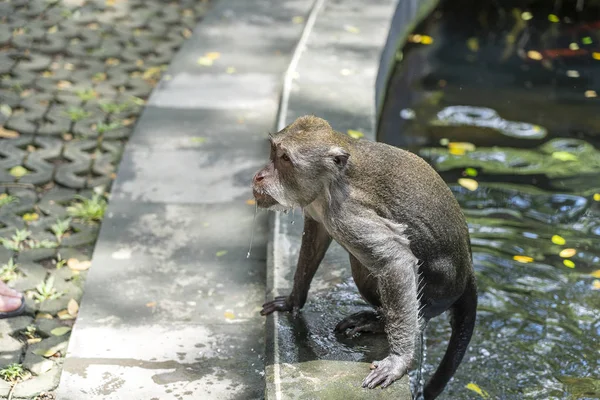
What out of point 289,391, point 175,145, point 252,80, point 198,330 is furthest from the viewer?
point 252,80

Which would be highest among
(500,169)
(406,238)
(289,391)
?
(406,238)

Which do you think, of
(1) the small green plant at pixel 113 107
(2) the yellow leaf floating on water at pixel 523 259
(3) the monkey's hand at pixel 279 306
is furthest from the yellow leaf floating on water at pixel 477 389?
(1) the small green plant at pixel 113 107

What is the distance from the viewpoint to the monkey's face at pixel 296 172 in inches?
162

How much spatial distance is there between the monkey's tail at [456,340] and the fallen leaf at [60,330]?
213 centimetres

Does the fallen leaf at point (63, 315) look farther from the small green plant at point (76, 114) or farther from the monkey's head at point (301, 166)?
the small green plant at point (76, 114)

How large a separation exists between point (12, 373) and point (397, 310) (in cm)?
212

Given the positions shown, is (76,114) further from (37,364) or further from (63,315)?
(37,364)

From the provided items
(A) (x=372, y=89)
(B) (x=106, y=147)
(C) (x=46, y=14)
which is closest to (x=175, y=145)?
(B) (x=106, y=147)

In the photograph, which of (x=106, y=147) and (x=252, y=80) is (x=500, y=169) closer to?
(x=252, y=80)

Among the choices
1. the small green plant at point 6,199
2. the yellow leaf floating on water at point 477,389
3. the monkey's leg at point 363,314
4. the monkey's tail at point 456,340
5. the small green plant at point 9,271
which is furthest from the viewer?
the small green plant at point 6,199

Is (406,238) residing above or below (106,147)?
above

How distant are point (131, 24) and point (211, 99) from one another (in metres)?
2.05

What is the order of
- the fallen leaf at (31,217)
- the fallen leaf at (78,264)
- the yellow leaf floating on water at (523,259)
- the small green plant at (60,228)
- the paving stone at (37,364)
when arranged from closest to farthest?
the paving stone at (37,364) < the fallen leaf at (78,264) < the small green plant at (60,228) < the fallen leaf at (31,217) < the yellow leaf floating on water at (523,259)

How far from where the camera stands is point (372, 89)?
7426 millimetres
